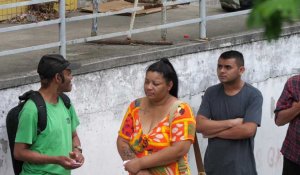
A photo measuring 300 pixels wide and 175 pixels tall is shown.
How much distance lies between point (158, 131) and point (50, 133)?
0.74 m

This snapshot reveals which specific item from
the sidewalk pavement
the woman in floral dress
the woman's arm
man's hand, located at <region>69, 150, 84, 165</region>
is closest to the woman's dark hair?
the woman in floral dress

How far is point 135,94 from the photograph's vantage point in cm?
698

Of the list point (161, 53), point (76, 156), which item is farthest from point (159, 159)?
point (161, 53)

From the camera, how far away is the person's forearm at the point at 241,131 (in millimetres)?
6371

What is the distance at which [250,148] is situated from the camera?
6566mm

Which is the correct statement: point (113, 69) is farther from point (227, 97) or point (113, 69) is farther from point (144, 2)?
point (144, 2)

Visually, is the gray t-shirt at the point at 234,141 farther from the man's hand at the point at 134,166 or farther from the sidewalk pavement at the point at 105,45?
the man's hand at the point at 134,166

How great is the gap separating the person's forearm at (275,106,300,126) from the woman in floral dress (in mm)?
1404

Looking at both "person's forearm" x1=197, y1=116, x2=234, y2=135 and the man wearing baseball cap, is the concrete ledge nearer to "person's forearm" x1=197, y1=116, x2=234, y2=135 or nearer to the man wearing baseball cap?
the man wearing baseball cap

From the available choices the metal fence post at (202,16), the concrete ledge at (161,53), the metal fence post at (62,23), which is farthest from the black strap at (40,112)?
the metal fence post at (202,16)

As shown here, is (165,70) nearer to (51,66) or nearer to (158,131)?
(158,131)

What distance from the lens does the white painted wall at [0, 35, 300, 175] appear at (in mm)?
6538

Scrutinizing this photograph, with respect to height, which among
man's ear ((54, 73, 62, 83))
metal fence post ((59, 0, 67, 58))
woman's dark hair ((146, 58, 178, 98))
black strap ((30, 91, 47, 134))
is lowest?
black strap ((30, 91, 47, 134))

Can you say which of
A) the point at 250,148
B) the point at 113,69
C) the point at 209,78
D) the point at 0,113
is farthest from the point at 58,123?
the point at 209,78
